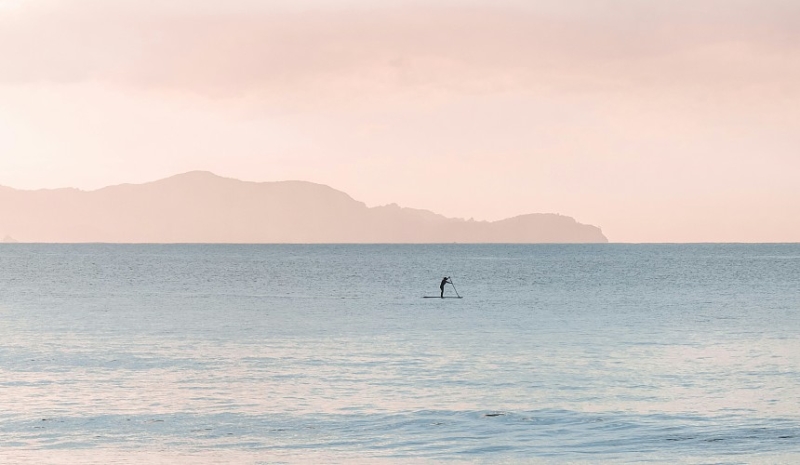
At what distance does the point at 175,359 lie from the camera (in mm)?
38406

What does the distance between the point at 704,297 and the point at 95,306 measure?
47451 mm

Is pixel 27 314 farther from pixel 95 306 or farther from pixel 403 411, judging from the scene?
pixel 403 411

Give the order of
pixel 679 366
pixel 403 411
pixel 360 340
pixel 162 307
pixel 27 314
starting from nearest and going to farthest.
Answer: pixel 403 411 → pixel 679 366 → pixel 360 340 → pixel 27 314 → pixel 162 307

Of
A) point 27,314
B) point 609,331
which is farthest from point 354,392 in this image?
point 27,314

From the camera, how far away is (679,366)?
120ft

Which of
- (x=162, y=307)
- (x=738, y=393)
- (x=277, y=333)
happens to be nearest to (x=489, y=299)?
(x=162, y=307)

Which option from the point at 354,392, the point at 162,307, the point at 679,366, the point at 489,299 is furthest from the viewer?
the point at 489,299

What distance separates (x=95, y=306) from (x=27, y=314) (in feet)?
24.4

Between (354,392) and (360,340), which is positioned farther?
(360,340)

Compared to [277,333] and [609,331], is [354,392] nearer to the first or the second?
[277,333]

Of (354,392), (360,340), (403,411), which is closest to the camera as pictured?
(403,411)

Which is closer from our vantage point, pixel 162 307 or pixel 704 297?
pixel 162 307

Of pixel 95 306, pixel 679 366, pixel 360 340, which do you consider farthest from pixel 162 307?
pixel 679 366

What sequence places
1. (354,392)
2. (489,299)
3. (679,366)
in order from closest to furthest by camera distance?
1. (354,392)
2. (679,366)
3. (489,299)
